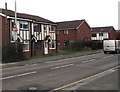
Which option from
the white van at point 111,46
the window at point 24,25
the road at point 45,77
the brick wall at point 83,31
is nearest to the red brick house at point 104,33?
the brick wall at point 83,31

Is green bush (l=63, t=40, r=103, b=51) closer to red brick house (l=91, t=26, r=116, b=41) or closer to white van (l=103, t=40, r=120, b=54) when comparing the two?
white van (l=103, t=40, r=120, b=54)

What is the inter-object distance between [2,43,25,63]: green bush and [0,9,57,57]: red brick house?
1.93m

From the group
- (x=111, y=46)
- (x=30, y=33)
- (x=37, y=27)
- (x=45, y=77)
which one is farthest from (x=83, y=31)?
(x=45, y=77)

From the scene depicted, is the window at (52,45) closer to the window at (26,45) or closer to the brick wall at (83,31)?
the window at (26,45)

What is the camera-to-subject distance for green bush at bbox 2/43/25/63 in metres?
18.0

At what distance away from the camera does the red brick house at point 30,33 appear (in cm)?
2205

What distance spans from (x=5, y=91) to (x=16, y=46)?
12.2 metres

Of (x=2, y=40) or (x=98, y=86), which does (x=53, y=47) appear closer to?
(x=2, y=40)

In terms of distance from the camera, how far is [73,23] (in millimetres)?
48531

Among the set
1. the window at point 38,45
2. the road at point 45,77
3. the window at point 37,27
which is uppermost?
the window at point 37,27

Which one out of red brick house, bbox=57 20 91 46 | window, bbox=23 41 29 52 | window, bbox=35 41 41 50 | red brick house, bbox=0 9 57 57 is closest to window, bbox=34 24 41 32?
red brick house, bbox=0 9 57 57

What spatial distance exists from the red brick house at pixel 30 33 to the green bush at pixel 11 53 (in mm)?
1929

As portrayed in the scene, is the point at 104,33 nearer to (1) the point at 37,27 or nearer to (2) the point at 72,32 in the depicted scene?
(2) the point at 72,32

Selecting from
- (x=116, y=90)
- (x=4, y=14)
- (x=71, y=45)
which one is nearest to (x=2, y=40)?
(x=4, y=14)
